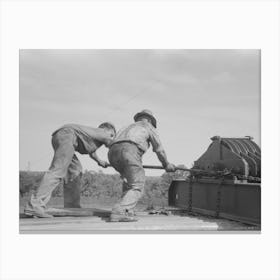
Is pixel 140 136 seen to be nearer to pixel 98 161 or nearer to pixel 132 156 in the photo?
pixel 132 156

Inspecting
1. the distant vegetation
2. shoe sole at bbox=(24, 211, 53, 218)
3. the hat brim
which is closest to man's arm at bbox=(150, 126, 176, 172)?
the hat brim

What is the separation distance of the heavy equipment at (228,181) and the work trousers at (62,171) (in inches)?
70.6

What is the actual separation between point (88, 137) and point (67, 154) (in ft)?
1.33

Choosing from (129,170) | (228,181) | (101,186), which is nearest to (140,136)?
(129,170)

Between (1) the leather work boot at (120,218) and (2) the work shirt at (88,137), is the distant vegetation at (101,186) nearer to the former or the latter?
(2) the work shirt at (88,137)

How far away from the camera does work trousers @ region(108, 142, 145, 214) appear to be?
569 cm

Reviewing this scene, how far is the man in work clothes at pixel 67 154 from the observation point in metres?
5.68

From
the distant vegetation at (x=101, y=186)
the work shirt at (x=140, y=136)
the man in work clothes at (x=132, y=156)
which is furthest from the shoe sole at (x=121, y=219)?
the work shirt at (x=140, y=136)

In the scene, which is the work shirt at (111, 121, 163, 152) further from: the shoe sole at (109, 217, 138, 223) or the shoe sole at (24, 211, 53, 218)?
the shoe sole at (24, 211, 53, 218)

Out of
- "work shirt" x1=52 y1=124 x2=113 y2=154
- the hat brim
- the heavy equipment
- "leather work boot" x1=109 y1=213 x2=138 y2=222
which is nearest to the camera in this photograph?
"leather work boot" x1=109 y1=213 x2=138 y2=222

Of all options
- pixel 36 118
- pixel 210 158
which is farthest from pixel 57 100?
pixel 210 158

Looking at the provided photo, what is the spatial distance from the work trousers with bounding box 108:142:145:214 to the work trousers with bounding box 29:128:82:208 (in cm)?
57

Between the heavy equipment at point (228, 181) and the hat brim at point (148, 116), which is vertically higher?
the hat brim at point (148, 116)
